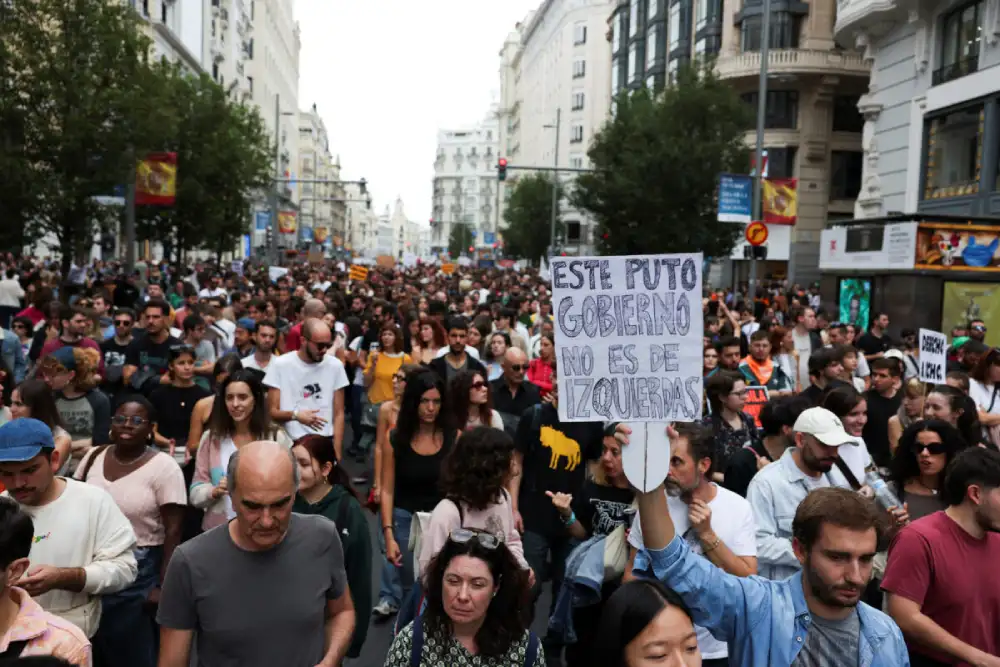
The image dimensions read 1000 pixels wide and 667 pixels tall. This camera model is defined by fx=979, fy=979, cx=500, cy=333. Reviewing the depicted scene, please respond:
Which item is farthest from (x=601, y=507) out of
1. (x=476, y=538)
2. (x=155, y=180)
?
(x=155, y=180)

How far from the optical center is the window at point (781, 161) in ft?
147

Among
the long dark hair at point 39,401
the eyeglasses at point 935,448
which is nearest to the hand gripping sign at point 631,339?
the eyeglasses at point 935,448

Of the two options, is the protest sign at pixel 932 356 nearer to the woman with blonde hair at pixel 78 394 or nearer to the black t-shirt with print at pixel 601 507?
the black t-shirt with print at pixel 601 507

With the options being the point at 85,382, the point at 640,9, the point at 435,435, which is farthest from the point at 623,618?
the point at 640,9

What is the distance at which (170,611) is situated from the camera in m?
3.26

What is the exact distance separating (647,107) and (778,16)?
14.4 m

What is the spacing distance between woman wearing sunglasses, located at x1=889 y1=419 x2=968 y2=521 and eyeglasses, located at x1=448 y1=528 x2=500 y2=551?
2641 mm

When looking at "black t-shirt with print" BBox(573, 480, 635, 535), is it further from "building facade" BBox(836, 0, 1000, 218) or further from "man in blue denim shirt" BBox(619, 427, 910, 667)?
"building facade" BBox(836, 0, 1000, 218)

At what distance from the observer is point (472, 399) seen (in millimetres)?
6629

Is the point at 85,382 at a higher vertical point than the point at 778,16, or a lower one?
lower

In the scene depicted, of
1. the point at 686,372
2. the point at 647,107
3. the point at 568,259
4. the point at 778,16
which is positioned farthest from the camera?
the point at 778,16

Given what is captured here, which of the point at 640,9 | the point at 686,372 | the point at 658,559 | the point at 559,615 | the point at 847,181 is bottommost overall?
the point at 559,615

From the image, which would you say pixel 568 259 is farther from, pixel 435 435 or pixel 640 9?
pixel 640 9

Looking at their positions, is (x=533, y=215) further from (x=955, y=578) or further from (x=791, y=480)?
(x=955, y=578)
